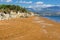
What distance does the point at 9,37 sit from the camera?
15.3m

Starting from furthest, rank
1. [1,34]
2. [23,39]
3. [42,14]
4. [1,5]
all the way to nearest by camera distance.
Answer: [42,14]
[1,5]
[1,34]
[23,39]

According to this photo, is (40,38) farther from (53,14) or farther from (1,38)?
→ (53,14)

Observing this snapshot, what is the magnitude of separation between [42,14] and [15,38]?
38839mm

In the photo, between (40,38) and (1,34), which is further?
(1,34)

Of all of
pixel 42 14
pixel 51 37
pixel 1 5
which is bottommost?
pixel 42 14

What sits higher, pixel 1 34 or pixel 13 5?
pixel 1 34

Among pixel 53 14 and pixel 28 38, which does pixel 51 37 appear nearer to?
pixel 28 38

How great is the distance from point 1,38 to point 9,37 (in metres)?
0.64

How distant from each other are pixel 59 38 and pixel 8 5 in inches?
1448

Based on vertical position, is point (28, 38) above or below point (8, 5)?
above

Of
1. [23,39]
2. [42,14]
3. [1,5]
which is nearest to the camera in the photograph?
[23,39]

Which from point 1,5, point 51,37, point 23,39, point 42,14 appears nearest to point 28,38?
point 23,39

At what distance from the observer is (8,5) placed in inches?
2010

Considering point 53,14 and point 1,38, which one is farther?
point 53,14
